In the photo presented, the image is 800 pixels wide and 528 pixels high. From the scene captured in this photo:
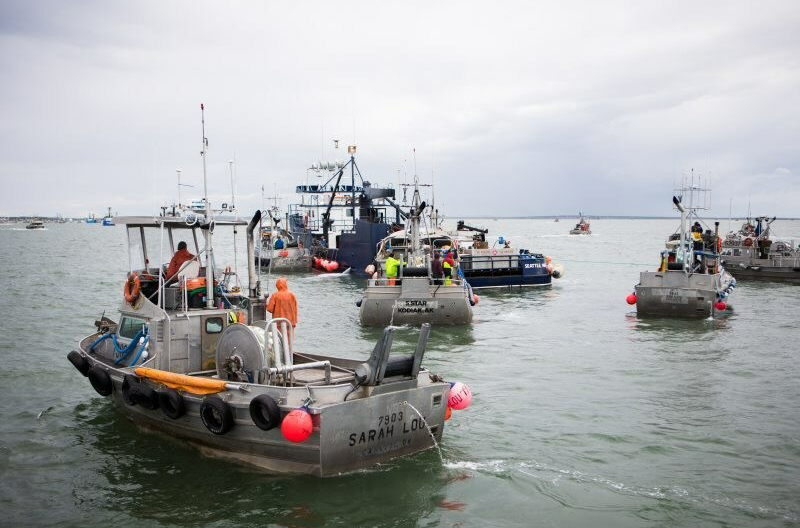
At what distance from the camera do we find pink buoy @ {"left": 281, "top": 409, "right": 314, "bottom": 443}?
860 cm

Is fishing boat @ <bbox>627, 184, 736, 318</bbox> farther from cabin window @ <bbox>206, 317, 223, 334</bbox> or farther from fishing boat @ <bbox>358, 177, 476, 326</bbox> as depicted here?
cabin window @ <bbox>206, 317, 223, 334</bbox>

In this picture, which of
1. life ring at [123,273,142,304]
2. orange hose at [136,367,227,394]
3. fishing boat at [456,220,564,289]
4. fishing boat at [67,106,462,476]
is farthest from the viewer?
fishing boat at [456,220,564,289]

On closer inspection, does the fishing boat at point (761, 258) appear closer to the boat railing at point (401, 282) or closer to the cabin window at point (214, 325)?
the boat railing at point (401, 282)

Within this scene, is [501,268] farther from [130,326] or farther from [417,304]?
[130,326]

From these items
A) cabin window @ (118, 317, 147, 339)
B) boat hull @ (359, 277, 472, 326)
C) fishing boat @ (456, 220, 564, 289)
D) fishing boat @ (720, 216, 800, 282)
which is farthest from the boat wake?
fishing boat @ (720, 216, 800, 282)

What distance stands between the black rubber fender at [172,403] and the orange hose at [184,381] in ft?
0.34

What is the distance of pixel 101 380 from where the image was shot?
12281 mm

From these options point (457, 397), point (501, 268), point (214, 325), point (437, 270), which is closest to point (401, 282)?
point (437, 270)

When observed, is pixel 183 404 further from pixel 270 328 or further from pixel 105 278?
pixel 105 278

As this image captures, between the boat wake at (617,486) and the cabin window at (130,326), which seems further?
the cabin window at (130,326)

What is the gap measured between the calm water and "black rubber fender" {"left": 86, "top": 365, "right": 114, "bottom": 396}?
768 millimetres

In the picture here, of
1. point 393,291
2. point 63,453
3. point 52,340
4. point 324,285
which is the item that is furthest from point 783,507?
point 324,285

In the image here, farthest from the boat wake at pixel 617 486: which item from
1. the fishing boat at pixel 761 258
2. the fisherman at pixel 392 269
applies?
the fishing boat at pixel 761 258

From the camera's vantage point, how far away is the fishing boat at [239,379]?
9.16m
